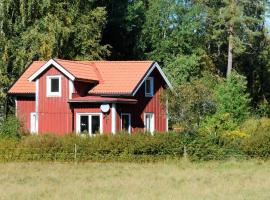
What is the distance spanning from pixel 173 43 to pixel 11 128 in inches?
1044

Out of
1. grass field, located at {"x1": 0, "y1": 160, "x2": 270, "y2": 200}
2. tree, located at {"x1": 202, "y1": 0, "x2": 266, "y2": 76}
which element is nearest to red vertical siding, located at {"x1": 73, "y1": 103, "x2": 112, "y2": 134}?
grass field, located at {"x1": 0, "y1": 160, "x2": 270, "y2": 200}

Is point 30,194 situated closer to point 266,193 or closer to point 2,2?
point 266,193

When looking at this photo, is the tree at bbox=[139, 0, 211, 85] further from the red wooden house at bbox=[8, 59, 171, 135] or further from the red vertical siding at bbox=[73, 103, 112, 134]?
the red vertical siding at bbox=[73, 103, 112, 134]

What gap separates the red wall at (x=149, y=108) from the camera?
42.7 meters

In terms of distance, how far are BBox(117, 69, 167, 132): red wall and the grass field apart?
1169cm

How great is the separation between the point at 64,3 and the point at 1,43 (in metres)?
5.88

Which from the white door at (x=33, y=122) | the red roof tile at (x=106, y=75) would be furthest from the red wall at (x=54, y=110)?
the white door at (x=33, y=122)

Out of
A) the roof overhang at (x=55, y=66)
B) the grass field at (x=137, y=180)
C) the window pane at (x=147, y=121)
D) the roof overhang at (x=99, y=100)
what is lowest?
the grass field at (x=137, y=180)

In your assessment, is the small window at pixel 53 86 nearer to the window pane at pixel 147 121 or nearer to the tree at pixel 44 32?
the window pane at pixel 147 121

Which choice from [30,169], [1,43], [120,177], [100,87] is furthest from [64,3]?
[120,177]

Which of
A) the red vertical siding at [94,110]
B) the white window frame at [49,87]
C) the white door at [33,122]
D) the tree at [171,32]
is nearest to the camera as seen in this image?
the red vertical siding at [94,110]

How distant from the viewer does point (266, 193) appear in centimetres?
1967

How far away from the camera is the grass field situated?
19.4m

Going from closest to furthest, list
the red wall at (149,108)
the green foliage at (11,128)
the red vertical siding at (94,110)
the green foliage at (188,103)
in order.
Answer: the green foliage at (11,128) → the green foliage at (188,103) → the red vertical siding at (94,110) → the red wall at (149,108)
